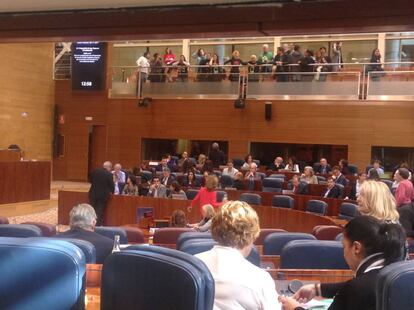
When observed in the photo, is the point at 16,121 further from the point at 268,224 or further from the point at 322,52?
the point at 268,224

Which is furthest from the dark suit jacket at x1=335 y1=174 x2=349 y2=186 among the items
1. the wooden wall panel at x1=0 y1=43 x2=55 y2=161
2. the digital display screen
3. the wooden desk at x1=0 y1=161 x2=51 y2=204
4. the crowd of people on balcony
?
the wooden wall panel at x1=0 y1=43 x2=55 y2=161

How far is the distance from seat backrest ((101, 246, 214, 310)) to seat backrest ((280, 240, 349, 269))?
2115 millimetres

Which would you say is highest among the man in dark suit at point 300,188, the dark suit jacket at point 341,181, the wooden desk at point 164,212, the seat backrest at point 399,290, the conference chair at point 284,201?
the seat backrest at point 399,290

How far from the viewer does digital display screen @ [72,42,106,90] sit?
19797 mm

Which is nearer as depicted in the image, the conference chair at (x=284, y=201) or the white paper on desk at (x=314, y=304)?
the white paper on desk at (x=314, y=304)

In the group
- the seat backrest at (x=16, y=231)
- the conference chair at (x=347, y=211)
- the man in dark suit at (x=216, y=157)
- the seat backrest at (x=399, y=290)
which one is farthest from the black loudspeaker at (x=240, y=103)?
the seat backrest at (x=399, y=290)

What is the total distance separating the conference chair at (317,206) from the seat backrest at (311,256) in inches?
244

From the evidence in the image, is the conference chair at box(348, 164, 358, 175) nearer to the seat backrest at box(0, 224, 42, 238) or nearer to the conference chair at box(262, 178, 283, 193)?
the conference chair at box(262, 178, 283, 193)

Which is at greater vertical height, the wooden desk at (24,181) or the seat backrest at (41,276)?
the seat backrest at (41,276)

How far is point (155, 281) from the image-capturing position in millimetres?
2000

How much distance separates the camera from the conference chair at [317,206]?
10297mm

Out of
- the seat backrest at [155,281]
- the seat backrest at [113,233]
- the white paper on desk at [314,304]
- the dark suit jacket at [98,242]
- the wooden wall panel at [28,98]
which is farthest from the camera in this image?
the wooden wall panel at [28,98]

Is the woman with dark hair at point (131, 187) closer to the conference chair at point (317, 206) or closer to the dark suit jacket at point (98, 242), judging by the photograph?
the conference chair at point (317, 206)

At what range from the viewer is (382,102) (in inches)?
646
